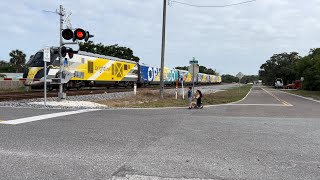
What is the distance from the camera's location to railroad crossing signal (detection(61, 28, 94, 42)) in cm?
1653

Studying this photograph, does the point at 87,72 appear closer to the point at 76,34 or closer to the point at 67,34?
the point at 67,34

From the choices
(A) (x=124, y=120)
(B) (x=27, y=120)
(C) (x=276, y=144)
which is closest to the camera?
(C) (x=276, y=144)

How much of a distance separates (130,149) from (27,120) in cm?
490

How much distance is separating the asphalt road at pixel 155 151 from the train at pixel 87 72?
370 inches

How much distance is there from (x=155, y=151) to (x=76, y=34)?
1093 cm

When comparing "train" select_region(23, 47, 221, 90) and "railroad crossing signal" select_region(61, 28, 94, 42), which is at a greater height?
"railroad crossing signal" select_region(61, 28, 94, 42)

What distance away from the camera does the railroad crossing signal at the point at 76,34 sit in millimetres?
16531

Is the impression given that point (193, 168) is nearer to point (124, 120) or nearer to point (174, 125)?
point (174, 125)

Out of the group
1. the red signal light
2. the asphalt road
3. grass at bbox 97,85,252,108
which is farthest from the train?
the asphalt road

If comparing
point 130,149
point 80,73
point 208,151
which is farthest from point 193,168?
point 80,73

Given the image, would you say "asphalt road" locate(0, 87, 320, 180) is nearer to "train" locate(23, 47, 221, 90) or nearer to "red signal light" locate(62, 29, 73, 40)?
"red signal light" locate(62, 29, 73, 40)

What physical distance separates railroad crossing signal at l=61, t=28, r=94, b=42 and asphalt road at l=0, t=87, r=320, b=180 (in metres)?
6.70

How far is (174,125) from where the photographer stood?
10797 millimetres

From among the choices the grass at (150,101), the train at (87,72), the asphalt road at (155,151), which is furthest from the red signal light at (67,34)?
the asphalt road at (155,151)
